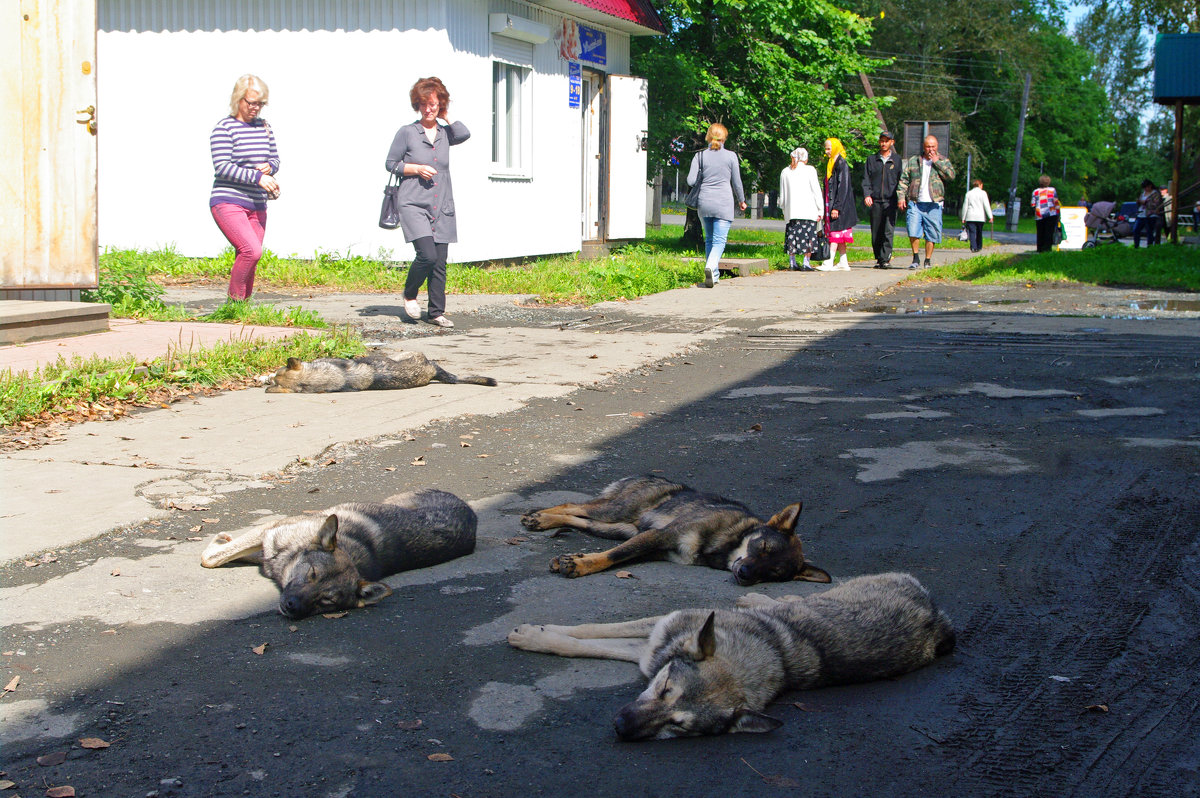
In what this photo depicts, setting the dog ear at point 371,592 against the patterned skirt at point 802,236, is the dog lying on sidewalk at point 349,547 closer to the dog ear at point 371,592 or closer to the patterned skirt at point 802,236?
the dog ear at point 371,592

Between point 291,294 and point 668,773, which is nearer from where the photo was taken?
point 668,773

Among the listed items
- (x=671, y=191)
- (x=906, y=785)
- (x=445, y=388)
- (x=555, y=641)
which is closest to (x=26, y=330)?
(x=445, y=388)

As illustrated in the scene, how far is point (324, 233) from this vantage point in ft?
51.2

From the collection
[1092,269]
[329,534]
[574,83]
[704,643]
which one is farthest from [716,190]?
[704,643]

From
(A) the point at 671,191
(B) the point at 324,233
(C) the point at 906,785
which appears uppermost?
(A) the point at 671,191

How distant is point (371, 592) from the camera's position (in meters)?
3.87

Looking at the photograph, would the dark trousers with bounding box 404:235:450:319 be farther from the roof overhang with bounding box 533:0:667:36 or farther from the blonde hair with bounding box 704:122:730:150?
the roof overhang with bounding box 533:0:667:36

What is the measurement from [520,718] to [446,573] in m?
1.25

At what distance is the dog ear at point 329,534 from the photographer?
386 centimetres

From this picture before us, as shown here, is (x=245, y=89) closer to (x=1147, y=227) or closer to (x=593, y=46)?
(x=593, y=46)

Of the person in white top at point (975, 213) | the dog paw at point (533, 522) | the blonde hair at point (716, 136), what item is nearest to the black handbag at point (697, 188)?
the blonde hair at point (716, 136)

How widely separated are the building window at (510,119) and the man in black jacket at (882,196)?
6001 millimetres

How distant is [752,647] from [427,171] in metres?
7.81

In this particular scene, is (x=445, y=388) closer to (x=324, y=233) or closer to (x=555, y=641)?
(x=555, y=641)
